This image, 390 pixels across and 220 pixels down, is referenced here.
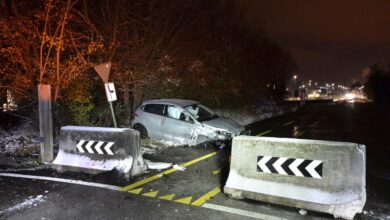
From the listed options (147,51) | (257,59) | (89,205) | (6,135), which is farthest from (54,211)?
(257,59)

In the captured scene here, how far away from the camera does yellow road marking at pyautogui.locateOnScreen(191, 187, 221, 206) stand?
18.2ft

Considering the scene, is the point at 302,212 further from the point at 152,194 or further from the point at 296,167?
the point at 152,194

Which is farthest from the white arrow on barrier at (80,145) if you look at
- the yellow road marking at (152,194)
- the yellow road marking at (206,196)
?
the yellow road marking at (206,196)

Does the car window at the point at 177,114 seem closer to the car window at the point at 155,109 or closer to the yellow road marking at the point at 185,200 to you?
the car window at the point at 155,109

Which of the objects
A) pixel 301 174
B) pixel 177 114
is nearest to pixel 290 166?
pixel 301 174

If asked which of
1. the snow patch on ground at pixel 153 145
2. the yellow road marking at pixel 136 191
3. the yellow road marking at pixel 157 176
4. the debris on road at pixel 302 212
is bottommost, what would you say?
the debris on road at pixel 302 212

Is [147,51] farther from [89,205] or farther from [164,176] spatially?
[89,205]

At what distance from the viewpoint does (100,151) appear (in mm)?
7461

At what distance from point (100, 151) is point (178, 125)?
391 centimetres

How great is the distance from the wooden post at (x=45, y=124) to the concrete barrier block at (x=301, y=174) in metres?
5.19

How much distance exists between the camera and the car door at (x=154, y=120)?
11.5 meters

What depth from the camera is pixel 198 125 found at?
10.6 meters

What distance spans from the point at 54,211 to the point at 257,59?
1085 inches

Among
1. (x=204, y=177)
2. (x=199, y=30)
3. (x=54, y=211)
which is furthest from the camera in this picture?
(x=199, y=30)
